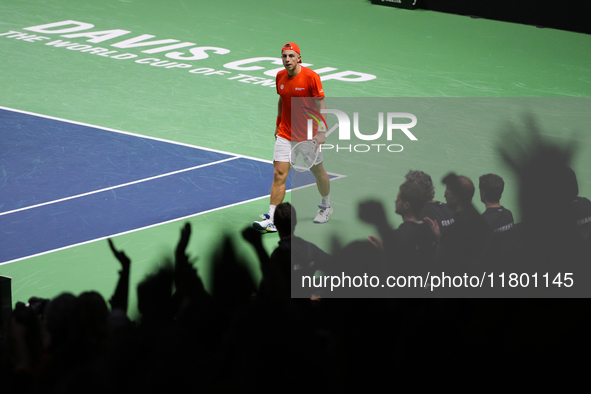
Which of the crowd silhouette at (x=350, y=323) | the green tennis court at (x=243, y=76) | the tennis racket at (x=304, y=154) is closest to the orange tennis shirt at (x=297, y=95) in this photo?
the tennis racket at (x=304, y=154)

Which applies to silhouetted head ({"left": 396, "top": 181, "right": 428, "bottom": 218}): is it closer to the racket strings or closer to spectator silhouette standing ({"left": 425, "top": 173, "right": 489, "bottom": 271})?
spectator silhouette standing ({"left": 425, "top": 173, "right": 489, "bottom": 271})

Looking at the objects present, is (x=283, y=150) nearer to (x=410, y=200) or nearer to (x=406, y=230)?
(x=410, y=200)

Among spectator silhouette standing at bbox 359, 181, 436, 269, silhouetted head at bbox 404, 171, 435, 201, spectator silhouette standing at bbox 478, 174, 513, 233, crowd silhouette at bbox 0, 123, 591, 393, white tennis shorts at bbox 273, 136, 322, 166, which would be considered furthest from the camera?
white tennis shorts at bbox 273, 136, 322, 166

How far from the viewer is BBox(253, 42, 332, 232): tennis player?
8.69 meters

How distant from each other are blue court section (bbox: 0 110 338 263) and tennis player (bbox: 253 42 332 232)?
1194 mm

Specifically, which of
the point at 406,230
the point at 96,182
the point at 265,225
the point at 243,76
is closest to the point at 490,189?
the point at 406,230

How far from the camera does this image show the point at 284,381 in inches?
82.3

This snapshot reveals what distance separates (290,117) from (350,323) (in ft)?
22.2

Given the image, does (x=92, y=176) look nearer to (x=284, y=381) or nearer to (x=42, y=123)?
(x=42, y=123)

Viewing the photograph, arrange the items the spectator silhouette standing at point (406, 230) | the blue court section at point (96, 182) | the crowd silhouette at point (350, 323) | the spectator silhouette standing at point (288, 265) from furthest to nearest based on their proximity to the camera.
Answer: the blue court section at point (96, 182), the spectator silhouette standing at point (406, 230), the spectator silhouette standing at point (288, 265), the crowd silhouette at point (350, 323)

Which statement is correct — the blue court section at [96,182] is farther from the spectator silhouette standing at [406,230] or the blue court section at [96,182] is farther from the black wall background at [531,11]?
the black wall background at [531,11]

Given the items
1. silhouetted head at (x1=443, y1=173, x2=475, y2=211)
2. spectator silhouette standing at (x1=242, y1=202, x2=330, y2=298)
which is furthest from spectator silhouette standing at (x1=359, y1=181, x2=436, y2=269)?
spectator silhouette standing at (x1=242, y1=202, x2=330, y2=298)

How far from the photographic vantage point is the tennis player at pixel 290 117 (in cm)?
869

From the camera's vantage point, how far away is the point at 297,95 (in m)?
8.78
